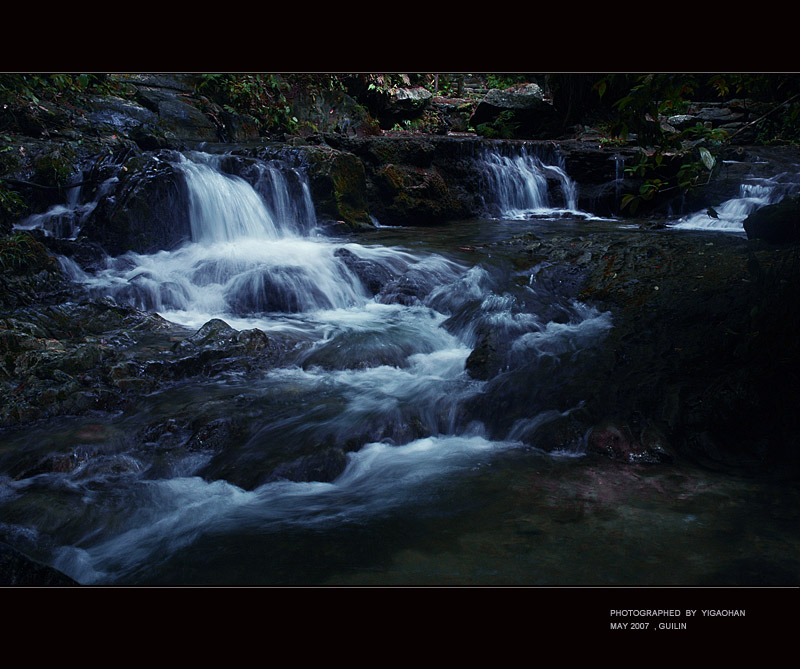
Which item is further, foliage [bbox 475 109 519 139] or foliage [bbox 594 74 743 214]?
foliage [bbox 475 109 519 139]

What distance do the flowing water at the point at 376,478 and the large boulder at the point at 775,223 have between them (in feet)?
5.61

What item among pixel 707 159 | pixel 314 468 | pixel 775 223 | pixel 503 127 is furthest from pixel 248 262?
pixel 503 127

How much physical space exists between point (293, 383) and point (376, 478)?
1666mm

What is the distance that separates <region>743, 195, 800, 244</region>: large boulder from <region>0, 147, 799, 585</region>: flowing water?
1.71 metres

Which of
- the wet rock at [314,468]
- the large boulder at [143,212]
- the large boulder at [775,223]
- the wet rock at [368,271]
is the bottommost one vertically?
the wet rock at [314,468]

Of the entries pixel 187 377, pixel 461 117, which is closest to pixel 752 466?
pixel 187 377

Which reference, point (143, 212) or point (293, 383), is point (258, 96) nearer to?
point (143, 212)

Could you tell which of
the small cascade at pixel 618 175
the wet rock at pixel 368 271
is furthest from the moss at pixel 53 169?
the small cascade at pixel 618 175

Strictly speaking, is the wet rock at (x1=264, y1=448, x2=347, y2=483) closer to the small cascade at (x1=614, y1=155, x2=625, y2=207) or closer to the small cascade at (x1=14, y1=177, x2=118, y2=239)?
the small cascade at (x1=14, y1=177, x2=118, y2=239)

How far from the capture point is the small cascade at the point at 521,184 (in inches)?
470

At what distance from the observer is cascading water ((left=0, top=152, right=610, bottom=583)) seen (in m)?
2.47

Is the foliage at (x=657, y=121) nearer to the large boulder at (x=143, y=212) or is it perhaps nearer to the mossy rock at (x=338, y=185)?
the large boulder at (x=143, y=212)

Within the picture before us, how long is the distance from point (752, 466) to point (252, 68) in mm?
2912

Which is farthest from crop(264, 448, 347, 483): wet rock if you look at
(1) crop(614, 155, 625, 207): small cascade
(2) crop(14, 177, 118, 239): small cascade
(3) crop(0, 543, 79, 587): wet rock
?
(1) crop(614, 155, 625, 207): small cascade
